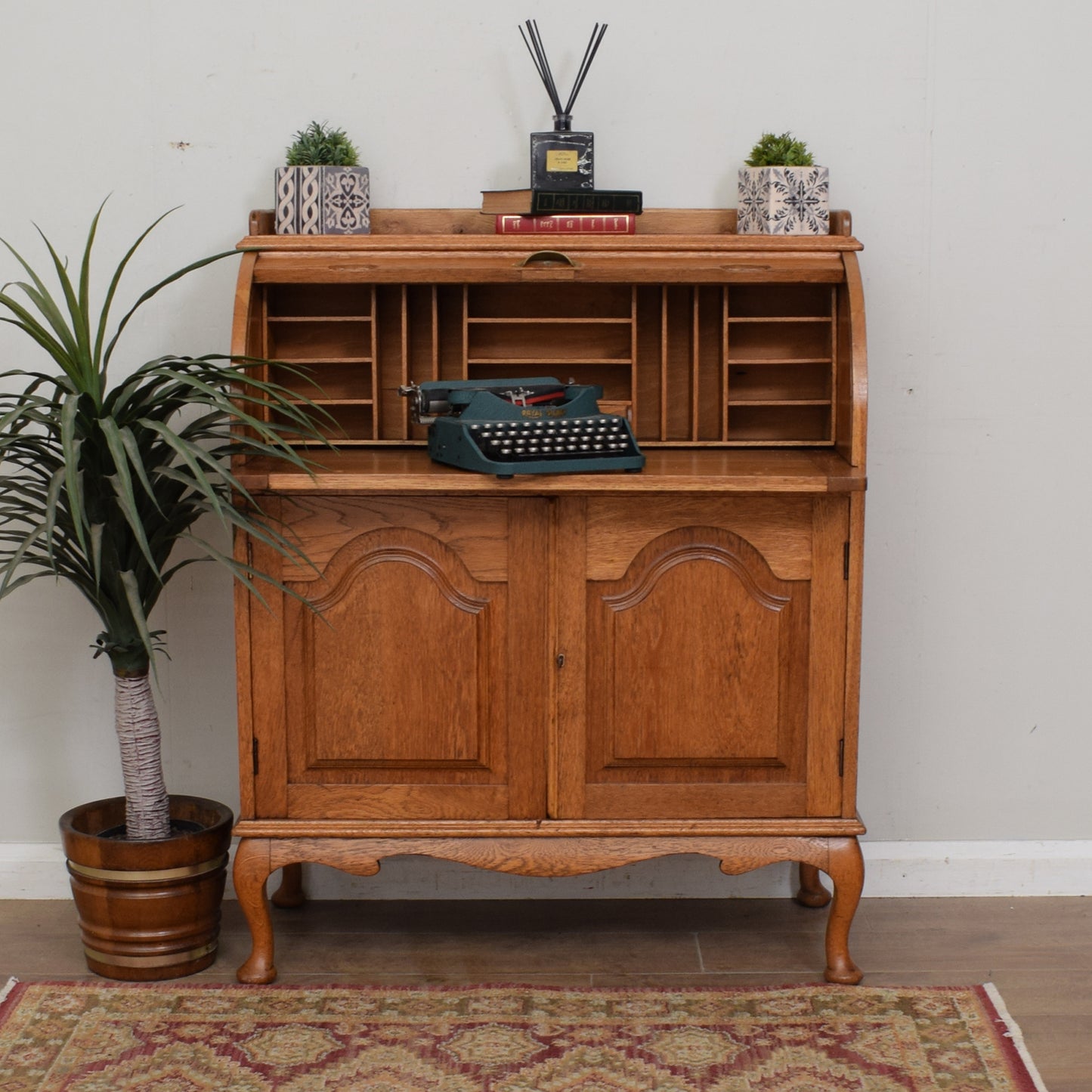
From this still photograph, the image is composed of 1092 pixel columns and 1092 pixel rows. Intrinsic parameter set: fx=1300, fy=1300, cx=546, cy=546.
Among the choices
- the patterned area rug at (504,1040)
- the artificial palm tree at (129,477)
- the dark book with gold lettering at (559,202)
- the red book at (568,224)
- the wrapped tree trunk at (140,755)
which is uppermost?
the dark book with gold lettering at (559,202)

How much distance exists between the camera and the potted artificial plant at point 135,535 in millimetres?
2359

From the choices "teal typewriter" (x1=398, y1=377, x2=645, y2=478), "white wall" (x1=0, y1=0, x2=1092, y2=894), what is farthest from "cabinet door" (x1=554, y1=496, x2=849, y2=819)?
"white wall" (x1=0, y1=0, x2=1092, y2=894)

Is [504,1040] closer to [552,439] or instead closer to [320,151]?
[552,439]

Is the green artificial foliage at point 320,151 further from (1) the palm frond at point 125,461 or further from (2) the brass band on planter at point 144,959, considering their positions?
(2) the brass band on planter at point 144,959

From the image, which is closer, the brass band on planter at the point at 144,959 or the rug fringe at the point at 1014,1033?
the rug fringe at the point at 1014,1033

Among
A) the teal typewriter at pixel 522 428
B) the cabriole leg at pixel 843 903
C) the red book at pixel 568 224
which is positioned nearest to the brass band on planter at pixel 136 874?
the teal typewriter at pixel 522 428

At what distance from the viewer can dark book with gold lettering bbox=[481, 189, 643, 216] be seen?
2674mm

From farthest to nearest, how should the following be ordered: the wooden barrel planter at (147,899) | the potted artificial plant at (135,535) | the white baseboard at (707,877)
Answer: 1. the white baseboard at (707,877)
2. the wooden barrel planter at (147,899)
3. the potted artificial plant at (135,535)

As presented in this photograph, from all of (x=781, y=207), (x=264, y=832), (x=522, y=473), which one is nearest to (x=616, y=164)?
(x=781, y=207)

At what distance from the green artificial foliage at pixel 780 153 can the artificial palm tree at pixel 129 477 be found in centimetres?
112

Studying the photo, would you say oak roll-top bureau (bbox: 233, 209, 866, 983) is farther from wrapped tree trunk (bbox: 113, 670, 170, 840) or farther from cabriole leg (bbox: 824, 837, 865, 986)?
wrapped tree trunk (bbox: 113, 670, 170, 840)

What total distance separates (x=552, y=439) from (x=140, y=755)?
3.50ft

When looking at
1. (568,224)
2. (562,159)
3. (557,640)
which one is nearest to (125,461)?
(557,640)

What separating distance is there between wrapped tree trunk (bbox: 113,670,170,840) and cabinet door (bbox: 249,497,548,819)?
26 centimetres
